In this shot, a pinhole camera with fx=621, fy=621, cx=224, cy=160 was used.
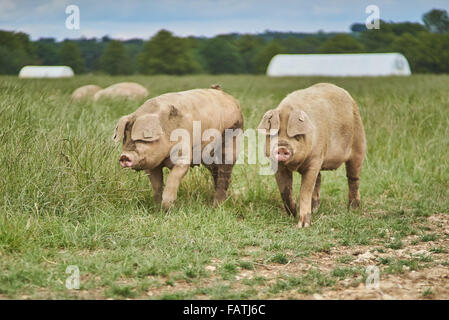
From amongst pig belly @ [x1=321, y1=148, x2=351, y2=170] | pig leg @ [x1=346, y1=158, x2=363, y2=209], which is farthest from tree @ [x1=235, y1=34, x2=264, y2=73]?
pig belly @ [x1=321, y1=148, x2=351, y2=170]

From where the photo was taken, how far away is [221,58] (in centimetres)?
2803

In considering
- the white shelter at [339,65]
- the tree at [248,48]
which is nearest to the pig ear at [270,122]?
the white shelter at [339,65]

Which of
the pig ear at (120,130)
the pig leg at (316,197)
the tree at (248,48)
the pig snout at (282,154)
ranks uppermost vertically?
the tree at (248,48)

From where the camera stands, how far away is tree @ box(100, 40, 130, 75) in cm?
2217

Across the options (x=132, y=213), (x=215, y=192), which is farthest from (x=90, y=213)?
(x=215, y=192)

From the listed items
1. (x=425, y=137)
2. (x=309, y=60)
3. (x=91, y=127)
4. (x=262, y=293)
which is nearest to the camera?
(x=262, y=293)

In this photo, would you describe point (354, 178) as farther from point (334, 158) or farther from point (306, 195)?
point (306, 195)

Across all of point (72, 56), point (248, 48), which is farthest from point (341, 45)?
point (72, 56)

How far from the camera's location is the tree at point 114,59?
22.2m

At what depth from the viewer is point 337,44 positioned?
31562mm

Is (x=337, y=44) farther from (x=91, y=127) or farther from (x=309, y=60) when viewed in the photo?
(x=91, y=127)

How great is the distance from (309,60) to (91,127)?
79.6ft

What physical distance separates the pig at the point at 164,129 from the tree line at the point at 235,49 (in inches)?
449

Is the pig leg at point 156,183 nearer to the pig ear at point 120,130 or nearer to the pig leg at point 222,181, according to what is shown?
the pig ear at point 120,130
